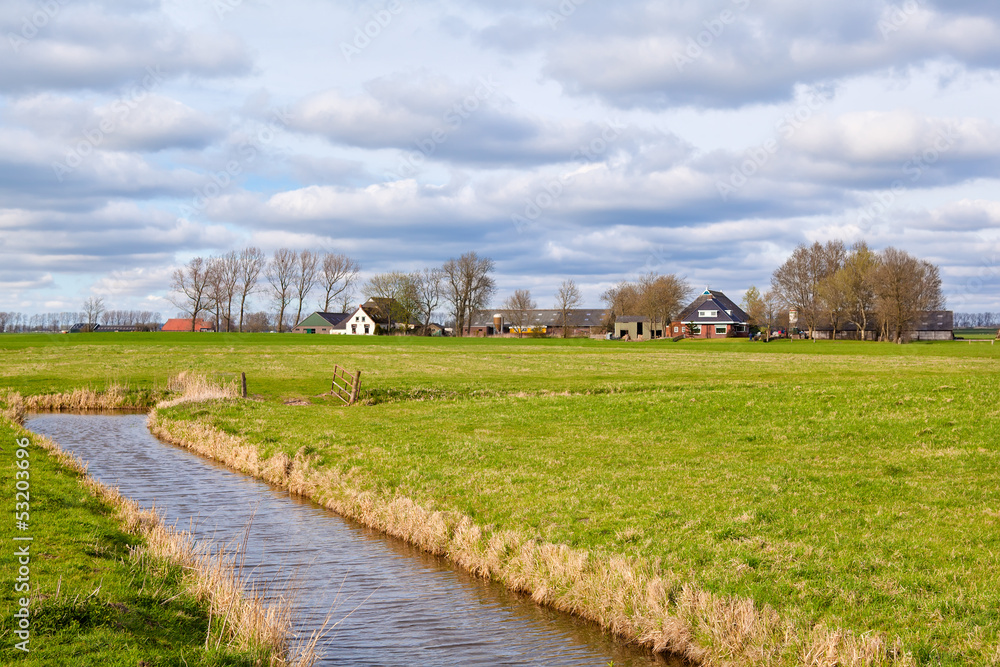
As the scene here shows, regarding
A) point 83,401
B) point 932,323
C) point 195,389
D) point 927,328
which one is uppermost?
point 932,323

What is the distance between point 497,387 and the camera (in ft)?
164

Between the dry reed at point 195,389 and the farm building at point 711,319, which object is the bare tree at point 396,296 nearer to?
the farm building at point 711,319

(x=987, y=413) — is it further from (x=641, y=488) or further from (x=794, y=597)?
(x=794, y=597)

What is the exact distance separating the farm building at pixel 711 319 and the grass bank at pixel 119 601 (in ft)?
536

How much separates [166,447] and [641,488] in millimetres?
23804

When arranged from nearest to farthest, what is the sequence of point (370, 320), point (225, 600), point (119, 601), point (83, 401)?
point (119, 601) → point (225, 600) → point (83, 401) → point (370, 320)

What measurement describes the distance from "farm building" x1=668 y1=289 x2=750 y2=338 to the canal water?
156098 mm

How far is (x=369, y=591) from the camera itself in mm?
15734

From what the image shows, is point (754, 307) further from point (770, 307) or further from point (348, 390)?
point (348, 390)

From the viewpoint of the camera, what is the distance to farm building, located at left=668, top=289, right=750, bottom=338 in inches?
6737

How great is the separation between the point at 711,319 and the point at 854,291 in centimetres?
3558

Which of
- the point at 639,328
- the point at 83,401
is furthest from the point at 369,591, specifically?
the point at 639,328

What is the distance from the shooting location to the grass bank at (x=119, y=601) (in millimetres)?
10023

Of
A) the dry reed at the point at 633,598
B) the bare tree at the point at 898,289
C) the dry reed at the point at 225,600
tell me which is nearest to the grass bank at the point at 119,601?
the dry reed at the point at 225,600
